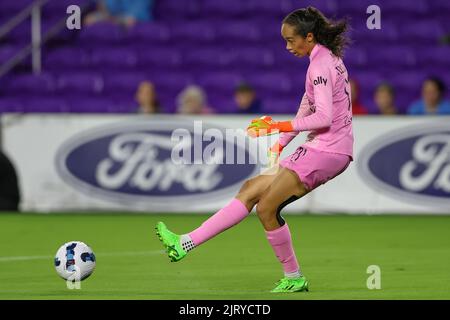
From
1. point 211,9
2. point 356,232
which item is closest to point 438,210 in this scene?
point 356,232

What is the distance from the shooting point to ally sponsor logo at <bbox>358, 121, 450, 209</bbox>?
13891 millimetres

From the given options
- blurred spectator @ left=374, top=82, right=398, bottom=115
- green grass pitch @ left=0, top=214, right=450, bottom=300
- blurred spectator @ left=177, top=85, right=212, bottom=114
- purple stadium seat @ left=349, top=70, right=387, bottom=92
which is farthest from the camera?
purple stadium seat @ left=349, top=70, right=387, bottom=92

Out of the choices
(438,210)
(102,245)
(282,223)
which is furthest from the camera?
(438,210)

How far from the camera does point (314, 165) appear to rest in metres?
7.46

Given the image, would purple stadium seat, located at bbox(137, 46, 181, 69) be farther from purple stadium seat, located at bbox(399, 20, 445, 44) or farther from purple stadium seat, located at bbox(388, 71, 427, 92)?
purple stadium seat, located at bbox(399, 20, 445, 44)

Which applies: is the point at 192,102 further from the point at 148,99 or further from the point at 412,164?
the point at 412,164

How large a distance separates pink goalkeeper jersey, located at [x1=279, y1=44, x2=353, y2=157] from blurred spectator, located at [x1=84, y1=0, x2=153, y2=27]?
37.0 feet

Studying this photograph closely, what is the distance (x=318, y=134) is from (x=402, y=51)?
424 inches

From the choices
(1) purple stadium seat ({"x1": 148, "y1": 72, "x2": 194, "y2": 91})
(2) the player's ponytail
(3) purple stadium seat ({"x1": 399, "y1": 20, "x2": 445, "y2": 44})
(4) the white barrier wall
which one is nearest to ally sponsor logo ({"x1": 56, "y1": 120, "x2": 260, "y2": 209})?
(4) the white barrier wall

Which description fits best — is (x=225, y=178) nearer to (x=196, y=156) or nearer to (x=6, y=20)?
(x=196, y=156)

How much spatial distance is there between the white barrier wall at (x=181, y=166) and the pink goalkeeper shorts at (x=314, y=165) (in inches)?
244

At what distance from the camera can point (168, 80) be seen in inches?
712

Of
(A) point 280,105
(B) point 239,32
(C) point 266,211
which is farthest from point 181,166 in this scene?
(C) point 266,211

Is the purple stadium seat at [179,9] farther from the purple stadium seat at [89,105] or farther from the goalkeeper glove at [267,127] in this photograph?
the goalkeeper glove at [267,127]
